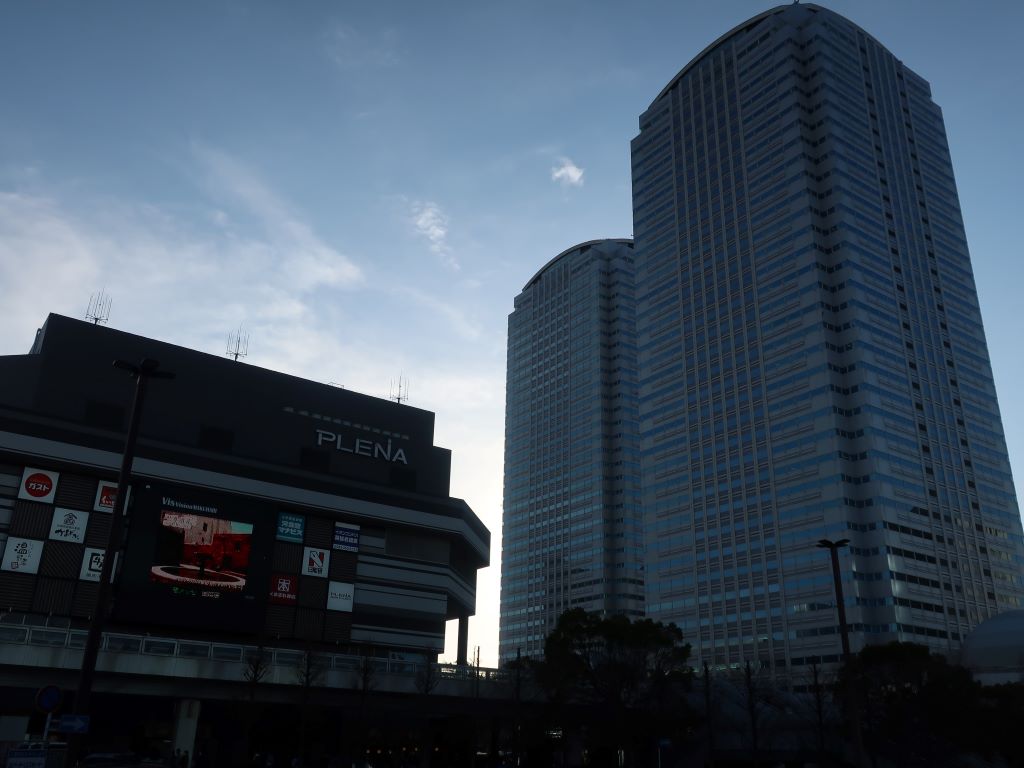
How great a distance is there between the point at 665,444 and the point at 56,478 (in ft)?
380

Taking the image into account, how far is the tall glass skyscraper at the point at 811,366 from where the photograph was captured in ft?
434

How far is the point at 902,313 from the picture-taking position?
148 m

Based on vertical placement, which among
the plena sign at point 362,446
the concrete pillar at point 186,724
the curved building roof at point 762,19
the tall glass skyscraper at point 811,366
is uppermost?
the curved building roof at point 762,19

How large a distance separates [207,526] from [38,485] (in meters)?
12.5

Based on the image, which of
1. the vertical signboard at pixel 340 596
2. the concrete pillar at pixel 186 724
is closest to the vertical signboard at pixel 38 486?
the concrete pillar at pixel 186 724

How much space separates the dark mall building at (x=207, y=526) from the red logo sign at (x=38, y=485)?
13 cm

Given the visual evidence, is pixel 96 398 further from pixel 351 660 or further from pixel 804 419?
pixel 804 419

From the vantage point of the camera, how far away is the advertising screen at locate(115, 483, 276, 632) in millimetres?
64312

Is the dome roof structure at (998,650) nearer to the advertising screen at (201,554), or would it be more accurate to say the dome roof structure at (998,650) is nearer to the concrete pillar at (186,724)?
the advertising screen at (201,554)

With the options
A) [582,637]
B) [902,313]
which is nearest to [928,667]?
[582,637]

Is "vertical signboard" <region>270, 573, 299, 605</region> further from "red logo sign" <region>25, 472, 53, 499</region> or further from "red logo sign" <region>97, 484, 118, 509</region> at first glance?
"red logo sign" <region>25, 472, 53, 499</region>

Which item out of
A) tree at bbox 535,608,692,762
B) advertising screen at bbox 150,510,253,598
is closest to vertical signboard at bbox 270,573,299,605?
advertising screen at bbox 150,510,253,598

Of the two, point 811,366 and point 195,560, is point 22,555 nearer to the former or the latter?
point 195,560

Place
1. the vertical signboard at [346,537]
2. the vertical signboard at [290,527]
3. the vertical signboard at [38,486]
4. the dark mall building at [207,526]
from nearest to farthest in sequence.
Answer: the dark mall building at [207,526] < the vertical signboard at [38,486] < the vertical signboard at [290,527] < the vertical signboard at [346,537]
